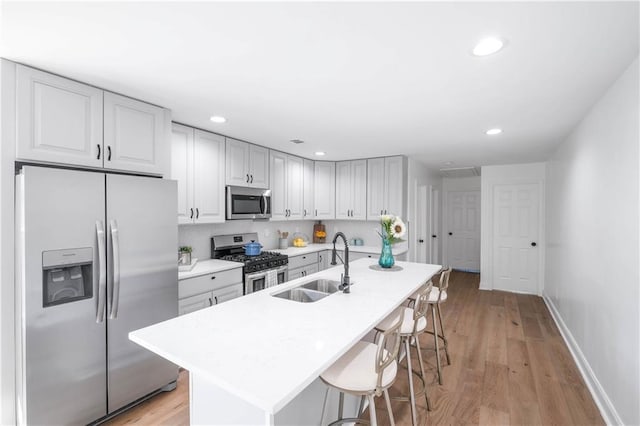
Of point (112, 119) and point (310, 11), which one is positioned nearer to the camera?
point (310, 11)

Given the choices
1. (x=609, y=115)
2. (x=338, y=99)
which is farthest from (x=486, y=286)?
(x=338, y=99)

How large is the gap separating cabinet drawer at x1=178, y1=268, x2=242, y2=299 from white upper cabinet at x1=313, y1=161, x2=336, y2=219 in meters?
2.23

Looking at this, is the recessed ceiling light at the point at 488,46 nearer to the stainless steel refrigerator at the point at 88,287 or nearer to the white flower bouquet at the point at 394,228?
the white flower bouquet at the point at 394,228

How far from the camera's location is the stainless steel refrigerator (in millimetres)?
1759

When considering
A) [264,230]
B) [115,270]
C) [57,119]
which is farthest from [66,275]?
[264,230]

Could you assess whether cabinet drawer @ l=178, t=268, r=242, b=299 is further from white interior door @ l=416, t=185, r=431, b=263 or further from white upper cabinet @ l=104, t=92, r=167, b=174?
white interior door @ l=416, t=185, r=431, b=263

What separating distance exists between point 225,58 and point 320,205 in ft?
11.8

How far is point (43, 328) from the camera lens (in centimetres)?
179

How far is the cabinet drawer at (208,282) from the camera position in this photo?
8.96 ft

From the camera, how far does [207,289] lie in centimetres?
294

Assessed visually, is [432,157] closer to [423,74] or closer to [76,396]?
[423,74]

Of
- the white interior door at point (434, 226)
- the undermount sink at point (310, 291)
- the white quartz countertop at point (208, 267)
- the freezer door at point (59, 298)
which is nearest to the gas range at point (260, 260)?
the white quartz countertop at point (208, 267)

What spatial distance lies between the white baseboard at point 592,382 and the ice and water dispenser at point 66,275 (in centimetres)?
355

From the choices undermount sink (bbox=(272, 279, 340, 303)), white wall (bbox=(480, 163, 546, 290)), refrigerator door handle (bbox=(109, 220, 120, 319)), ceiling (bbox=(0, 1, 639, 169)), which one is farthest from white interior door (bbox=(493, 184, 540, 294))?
refrigerator door handle (bbox=(109, 220, 120, 319))
